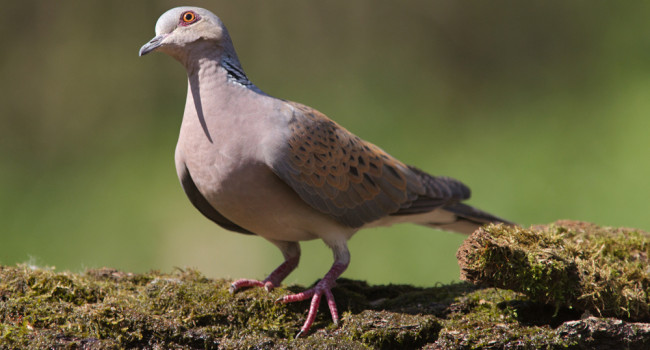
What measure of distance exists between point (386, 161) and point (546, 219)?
2.38 meters

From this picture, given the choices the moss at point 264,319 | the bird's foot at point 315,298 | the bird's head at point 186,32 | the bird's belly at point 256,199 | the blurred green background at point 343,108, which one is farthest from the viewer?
the blurred green background at point 343,108

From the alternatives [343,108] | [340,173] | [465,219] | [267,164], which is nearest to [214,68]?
[267,164]

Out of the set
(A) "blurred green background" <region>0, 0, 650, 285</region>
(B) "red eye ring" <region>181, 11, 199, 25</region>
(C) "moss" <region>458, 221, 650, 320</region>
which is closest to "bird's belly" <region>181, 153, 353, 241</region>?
(B) "red eye ring" <region>181, 11, 199, 25</region>

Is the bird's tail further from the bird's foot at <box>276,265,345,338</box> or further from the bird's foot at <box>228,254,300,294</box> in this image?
the bird's foot at <box>276,265,345,338</box>

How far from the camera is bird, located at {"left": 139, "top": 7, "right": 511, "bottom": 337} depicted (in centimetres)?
316

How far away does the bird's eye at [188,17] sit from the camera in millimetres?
3381

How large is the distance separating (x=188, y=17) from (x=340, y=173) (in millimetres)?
1097

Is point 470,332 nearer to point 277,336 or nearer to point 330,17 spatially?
point 277,336

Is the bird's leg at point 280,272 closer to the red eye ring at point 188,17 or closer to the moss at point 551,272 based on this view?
the moss at point 551,272

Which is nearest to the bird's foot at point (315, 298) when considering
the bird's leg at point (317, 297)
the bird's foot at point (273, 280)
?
the bird's leg at point (317, 297)

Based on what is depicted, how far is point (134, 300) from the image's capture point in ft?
9.73

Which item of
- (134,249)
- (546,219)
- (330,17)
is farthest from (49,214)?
(546,219)

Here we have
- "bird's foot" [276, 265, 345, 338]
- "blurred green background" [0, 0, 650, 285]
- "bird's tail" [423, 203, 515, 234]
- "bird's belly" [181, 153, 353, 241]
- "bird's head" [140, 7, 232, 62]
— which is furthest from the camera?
"blurred green background" [0, 0, 650, 285]

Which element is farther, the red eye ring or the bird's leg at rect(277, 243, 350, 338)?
the red eye ring
